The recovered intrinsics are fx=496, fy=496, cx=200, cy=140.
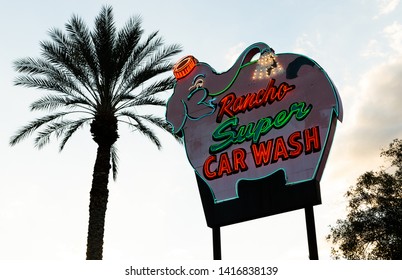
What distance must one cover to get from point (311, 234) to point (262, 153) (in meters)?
2.75

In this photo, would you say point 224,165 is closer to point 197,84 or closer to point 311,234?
point 197,84

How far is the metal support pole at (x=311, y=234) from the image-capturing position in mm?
11820

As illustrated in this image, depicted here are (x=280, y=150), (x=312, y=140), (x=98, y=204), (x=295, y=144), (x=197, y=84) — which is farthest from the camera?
(x=98, y=204)

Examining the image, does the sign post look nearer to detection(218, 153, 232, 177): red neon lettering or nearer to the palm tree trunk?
detection(218, 153, 232, 177): red neon lettering

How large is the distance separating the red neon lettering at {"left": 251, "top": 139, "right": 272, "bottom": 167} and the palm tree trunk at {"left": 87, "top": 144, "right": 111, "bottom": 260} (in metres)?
6.33

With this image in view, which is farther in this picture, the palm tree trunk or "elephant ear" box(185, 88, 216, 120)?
the palm tree trunk

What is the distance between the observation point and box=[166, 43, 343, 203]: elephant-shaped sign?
12961mm

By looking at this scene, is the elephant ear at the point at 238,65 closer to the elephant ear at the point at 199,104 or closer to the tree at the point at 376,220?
the elephant ear at the point at 199,104

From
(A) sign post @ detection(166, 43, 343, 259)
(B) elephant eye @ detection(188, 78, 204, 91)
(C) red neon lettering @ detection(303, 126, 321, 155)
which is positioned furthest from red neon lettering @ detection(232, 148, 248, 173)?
(B) elephant eye @ detection(188, 78, 204, 91)

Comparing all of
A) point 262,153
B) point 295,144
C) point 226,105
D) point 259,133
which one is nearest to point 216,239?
point 262,153

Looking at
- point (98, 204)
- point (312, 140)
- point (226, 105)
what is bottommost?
point (98, 204)

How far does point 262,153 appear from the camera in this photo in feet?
45.2

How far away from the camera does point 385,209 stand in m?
23.9

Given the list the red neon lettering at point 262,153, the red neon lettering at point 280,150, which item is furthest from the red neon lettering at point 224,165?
the red neon lettering at point 280,150
